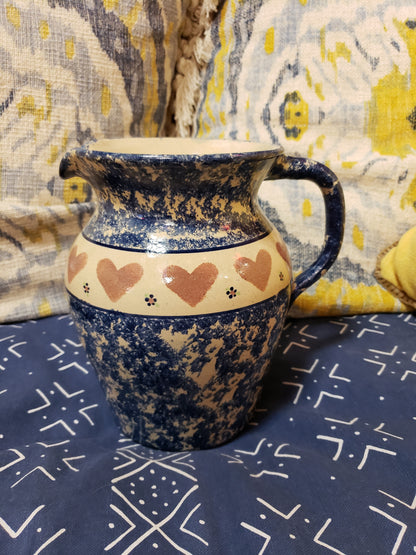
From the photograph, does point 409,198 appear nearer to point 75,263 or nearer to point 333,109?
point 333,109

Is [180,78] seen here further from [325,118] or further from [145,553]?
[145,553]

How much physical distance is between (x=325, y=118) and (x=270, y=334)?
17.5 inches

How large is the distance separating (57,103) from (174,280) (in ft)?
1.55

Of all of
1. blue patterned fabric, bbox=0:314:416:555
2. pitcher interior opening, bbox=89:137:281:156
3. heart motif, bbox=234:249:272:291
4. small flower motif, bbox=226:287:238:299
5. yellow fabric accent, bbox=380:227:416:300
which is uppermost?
pitcher interior opening, bbox=89:137:281:156

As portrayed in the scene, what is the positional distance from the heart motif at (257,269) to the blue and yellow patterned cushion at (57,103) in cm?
45

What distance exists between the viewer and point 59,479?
51cm

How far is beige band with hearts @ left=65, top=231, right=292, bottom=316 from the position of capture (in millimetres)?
485

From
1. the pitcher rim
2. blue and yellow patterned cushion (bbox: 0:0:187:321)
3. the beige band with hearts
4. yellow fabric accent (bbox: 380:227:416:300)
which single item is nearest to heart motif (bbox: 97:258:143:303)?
the beige band with hearts

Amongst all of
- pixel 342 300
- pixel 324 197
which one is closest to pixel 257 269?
pixel 324 197

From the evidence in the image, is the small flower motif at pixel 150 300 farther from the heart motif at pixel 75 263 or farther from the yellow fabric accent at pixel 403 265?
the yellow fabric accent at pixel 403 265

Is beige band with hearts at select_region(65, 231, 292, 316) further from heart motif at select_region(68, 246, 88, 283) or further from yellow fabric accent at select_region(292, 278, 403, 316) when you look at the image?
yellow fabric accent at select_region(292, 278, 403, 316)

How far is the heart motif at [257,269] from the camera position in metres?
0.51

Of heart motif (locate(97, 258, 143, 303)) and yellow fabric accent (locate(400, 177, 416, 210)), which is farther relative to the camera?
yellow fabric accent (locate(400, 177, 416, 210))

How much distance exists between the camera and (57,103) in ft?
2.65
